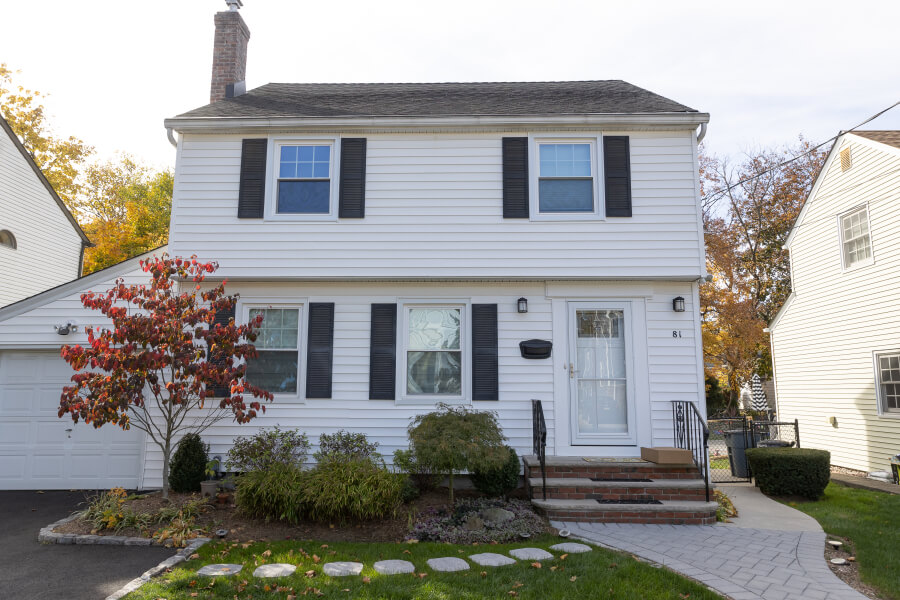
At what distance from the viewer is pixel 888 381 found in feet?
34.6

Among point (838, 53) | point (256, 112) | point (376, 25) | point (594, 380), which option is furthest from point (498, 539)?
point (838, 53)

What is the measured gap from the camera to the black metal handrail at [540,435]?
21.9ft

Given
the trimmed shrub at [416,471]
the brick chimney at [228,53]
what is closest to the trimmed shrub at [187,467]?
the trimmed shrub at [416,471]

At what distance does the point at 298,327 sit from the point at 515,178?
3.85m

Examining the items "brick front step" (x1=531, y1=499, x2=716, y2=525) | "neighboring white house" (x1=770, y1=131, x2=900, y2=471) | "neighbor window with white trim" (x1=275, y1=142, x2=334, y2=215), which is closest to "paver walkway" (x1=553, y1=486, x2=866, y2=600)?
"brick front step" (x1=531, y1=499, x2=716, y2=525)

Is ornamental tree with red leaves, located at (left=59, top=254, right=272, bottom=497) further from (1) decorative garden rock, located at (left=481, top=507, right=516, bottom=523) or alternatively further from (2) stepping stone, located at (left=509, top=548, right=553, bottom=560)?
(2) stepping stone, located at (left=509, top=548, right=553, bottom=560)

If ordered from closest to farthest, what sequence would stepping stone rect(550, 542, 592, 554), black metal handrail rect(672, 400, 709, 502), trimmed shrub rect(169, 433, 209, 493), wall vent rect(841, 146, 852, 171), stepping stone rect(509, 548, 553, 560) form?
1. stepping stone rect(509, 548, 553, 560)
2. stepping stone rect(550, 542, 592, 554)
3. black metal handrail rect(672, 400, 709, 502)
4. trimmed shrub rect(169, 433, 209, 493)
5. wall vent rect(841, 146, 852, 171)

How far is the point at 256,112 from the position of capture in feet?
27.6

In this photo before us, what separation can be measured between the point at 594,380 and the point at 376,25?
21.8 ft

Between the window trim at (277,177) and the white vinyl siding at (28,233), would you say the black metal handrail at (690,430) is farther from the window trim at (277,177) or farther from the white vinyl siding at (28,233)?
the white vinyl siding at (28,233)

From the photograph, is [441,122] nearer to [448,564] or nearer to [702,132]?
[702,132]

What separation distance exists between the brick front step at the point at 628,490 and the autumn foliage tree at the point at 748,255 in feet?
49.4

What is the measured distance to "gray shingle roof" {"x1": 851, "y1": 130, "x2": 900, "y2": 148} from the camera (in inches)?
424

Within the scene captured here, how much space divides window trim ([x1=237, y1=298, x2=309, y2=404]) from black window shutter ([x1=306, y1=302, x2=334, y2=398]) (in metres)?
0.07
